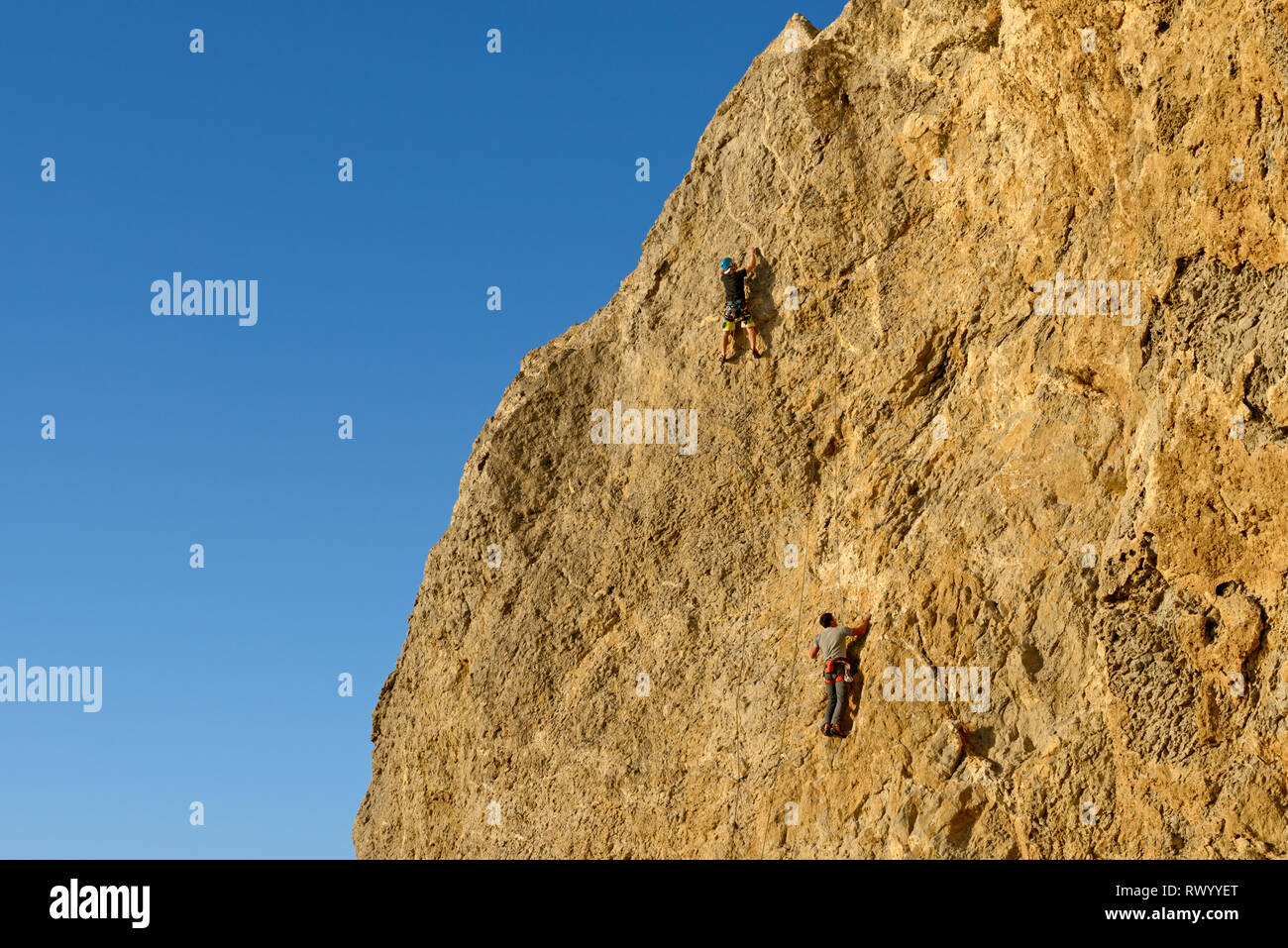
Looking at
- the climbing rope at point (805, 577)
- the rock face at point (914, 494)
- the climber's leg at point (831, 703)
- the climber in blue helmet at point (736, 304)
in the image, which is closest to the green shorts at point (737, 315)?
the climber in blue helmet at point (736, 304)

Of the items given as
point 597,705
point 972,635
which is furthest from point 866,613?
point 597,705

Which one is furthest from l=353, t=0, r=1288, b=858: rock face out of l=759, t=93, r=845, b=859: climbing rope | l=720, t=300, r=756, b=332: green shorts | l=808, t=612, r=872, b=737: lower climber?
l=720, t=300, r=756, b=332: green shorts

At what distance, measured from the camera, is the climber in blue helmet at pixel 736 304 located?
18250 mm

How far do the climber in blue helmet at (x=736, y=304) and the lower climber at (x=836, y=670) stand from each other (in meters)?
4.28

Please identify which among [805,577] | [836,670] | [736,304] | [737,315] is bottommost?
[836,670]

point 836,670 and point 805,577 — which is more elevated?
point 805,577

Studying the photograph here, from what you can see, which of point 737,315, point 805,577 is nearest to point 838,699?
point 805,577

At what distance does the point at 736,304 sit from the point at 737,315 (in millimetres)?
143

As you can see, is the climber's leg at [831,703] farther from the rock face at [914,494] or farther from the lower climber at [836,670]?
the rock face at [914,494]

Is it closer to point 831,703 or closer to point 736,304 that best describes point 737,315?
point 736,304

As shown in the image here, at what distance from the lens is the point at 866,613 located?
16.0 meters

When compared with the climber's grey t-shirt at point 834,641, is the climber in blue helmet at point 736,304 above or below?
above

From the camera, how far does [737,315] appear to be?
18.3m
